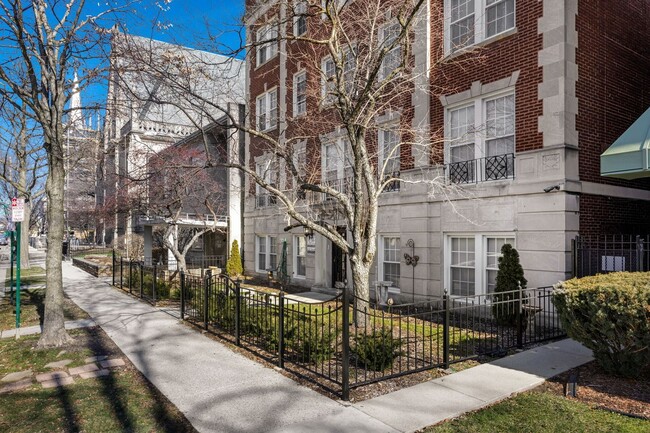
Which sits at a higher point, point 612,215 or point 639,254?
point 612,215

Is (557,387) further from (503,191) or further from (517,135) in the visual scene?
(517,135)

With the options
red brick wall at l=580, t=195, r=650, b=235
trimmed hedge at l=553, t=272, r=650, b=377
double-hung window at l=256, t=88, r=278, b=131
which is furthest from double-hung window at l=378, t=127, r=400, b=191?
trimmed hedge at l=553, t=272, r=650, b=377

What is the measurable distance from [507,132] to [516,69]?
148 cm

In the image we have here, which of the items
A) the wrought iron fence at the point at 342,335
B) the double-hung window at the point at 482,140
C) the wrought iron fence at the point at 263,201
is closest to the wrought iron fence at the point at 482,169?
the double-hung window at the point at 482,140

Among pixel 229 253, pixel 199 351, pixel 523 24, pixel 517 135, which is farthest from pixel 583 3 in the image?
pixel 229 253

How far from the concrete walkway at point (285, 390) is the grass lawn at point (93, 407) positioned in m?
0.19

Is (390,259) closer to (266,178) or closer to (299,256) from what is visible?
(299,256)

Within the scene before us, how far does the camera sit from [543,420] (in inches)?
197

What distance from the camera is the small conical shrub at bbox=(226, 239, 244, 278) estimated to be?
2108cm

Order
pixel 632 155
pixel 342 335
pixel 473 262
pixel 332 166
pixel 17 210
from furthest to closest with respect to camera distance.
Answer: pixel 332 166 < pixel 473 262 < pixel 17 210 < pixel 632 155 < pixel 342 335

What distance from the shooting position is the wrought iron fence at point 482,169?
10.7 meters

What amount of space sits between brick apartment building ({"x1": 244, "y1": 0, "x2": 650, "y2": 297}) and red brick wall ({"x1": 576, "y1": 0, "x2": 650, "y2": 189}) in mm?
44

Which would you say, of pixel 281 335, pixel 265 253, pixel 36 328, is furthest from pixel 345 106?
pixel 265 253

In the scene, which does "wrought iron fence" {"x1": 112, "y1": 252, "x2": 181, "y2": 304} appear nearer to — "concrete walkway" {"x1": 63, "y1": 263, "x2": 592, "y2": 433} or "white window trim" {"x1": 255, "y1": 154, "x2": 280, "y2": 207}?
"concrete walkway" {"x1": 63, "y1": 263, "x2": 592, "y2": 433}
